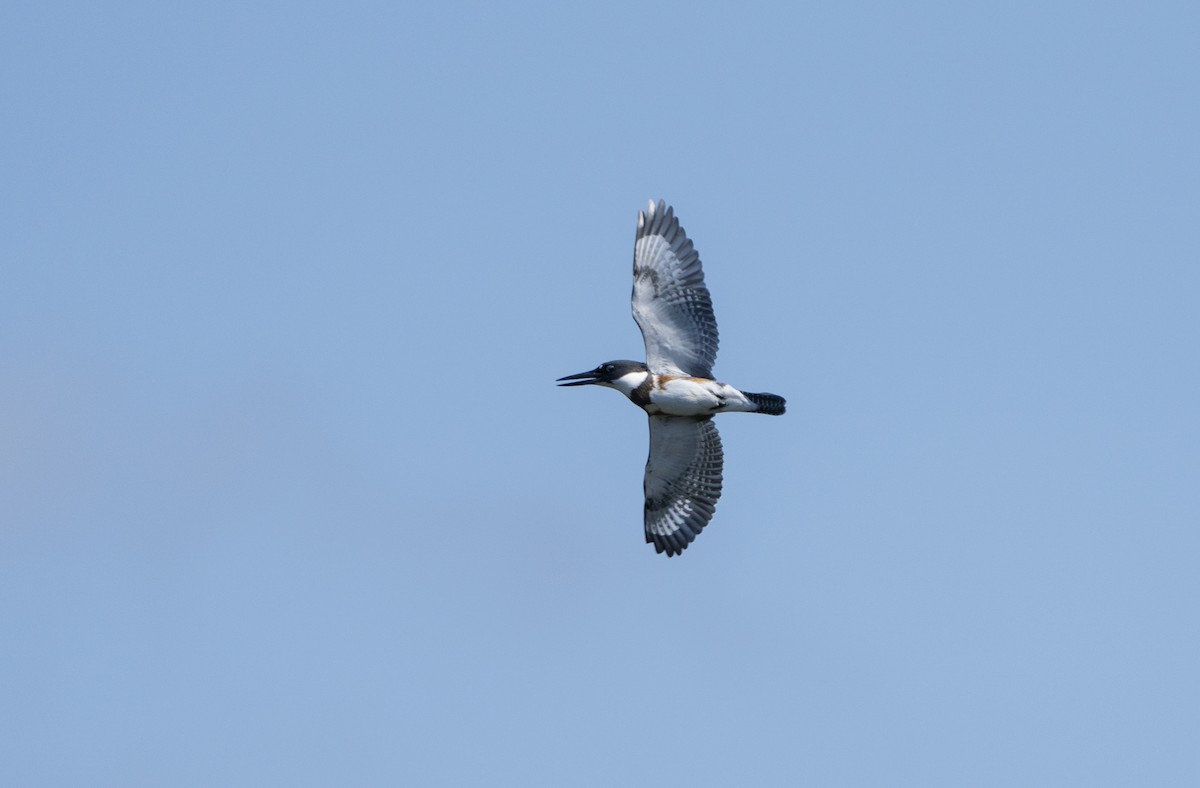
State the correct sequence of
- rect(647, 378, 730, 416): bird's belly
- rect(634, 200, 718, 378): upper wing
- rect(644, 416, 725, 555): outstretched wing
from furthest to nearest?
rect(644, 416, 725, 555): outstretched wing < rect(634, 200, 718, 378): upper wing < rect(647, 378, 730, 416): bird's belly

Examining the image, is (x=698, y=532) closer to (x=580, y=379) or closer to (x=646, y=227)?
(x=580, y=379)

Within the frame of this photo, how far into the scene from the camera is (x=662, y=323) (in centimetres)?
2639

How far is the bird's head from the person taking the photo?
87.1 ft

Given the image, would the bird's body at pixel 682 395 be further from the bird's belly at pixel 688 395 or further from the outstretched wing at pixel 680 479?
the outstretched wing at pixel 680 479

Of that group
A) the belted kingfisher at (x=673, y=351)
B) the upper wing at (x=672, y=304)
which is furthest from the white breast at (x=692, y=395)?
the upper wing at (x=672, y=304)

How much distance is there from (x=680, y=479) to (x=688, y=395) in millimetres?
1845

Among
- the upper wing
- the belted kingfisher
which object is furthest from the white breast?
the upper wing

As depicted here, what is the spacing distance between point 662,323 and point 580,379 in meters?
1.60

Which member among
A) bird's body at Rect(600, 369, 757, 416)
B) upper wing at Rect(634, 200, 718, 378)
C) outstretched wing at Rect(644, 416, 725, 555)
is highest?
upper wing at Rect(634, 200, 718, 378)

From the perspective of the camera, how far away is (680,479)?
27531mm

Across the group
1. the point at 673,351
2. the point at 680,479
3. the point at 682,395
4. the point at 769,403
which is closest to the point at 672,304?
the point at 673,351

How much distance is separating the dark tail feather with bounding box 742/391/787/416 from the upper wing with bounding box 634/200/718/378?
2.45ft

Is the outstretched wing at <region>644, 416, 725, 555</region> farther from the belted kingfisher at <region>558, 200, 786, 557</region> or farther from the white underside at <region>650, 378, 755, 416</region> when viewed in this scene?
the white underside at <region>650, 378, 755, 416</region>

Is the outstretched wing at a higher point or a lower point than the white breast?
lower
